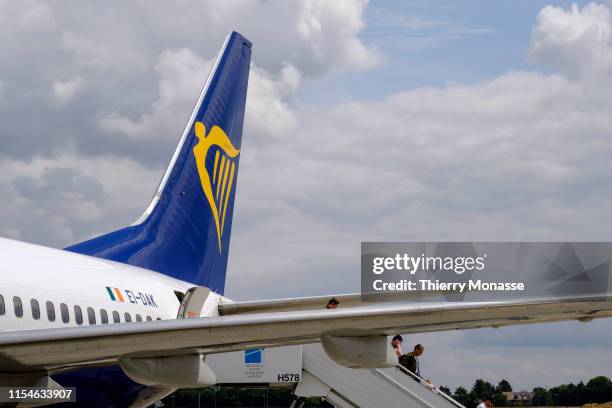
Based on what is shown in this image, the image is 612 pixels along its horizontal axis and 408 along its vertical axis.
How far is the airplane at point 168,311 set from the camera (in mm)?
10094

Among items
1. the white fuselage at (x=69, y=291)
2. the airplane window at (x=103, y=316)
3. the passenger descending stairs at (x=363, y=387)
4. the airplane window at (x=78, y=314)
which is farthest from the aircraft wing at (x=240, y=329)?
the passenger descending stairs at (x=363, y=387)

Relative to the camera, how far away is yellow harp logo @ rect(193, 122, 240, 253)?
68.8ft

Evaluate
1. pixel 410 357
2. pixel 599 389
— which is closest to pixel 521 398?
pixel 599 389

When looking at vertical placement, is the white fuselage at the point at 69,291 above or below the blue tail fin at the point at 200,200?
below

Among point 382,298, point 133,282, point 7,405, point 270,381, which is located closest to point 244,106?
point 270,381

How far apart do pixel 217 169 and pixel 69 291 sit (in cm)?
856

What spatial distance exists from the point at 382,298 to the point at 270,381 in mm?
9667

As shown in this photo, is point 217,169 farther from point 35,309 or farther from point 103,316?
point 35,309

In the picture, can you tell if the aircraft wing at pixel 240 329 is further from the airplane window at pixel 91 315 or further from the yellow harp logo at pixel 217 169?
the yellow harp logo at pixel 217 169

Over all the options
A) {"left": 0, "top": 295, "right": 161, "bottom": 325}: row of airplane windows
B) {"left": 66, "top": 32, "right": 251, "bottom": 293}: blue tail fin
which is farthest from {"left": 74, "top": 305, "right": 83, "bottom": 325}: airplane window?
{"left": 66, "top": 32, "right": 251, "bottom": 293}: blue tail fin

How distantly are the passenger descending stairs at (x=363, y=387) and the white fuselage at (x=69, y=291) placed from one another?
698 centimetres

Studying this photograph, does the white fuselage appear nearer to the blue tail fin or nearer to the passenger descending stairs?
the blue tail fin

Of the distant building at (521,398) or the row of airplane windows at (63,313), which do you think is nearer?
the row of airplane windows at (63,313)

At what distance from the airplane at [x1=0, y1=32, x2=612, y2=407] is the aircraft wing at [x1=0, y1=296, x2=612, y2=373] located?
0.04 ft
